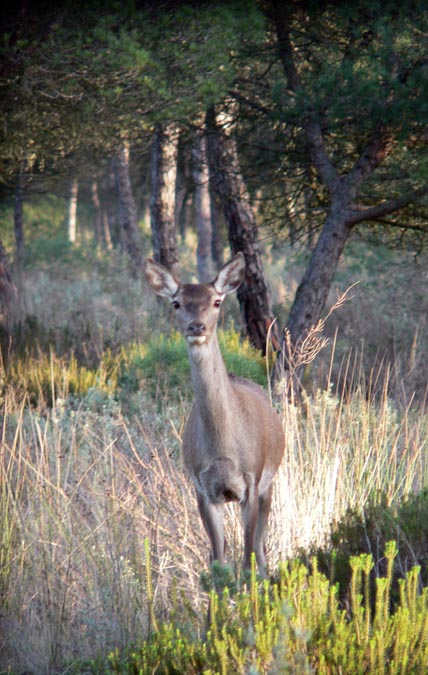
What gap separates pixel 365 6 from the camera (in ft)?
33.3

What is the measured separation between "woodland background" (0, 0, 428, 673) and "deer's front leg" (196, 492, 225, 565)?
361mm

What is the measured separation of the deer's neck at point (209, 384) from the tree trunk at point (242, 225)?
6944mm

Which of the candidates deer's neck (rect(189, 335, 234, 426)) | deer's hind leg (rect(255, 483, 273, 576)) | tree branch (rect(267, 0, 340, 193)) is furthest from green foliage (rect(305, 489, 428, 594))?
tree branch (rect(267, 0, 340, 193))

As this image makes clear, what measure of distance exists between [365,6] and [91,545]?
7.02 m

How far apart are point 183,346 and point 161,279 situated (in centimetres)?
623

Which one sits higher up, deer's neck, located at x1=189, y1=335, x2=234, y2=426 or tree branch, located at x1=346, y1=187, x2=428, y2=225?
tree branch, located at x1=346, y1=187, x2=428, y2=225

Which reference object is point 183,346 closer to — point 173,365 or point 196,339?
point 173,365

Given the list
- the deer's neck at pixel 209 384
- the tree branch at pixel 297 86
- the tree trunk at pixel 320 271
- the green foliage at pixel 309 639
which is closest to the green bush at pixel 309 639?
the green foliage at pixel 309 639

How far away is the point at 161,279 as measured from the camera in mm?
5703

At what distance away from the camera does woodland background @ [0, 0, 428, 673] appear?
5262mm

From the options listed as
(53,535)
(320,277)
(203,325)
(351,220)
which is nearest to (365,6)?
(351,220)

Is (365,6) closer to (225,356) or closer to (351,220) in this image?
(351,220)

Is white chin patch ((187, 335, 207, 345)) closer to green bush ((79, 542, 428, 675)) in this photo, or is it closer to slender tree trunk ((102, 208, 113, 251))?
green bush ((79, 542, 428, 675))

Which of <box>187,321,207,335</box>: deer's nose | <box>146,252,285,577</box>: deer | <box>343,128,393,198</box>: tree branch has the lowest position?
<box>146,252,285,577</box>: deer
